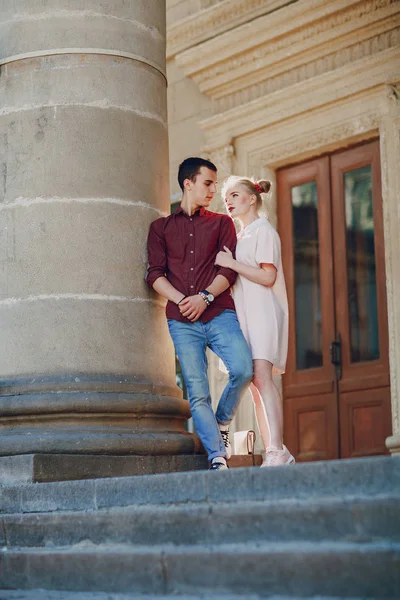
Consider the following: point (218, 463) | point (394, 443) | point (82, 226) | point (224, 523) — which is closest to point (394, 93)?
point (394, 443)

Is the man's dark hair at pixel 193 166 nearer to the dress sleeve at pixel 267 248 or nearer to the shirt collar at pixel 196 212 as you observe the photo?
the shirt collar at pixel 196 212

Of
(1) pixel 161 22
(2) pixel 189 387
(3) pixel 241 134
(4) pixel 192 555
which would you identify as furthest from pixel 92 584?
(3) pixel 241 134

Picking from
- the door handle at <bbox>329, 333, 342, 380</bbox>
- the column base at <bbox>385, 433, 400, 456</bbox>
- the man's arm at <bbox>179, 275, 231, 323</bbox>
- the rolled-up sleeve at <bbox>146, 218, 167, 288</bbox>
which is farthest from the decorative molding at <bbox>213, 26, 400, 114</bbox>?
the man's arm at <bbox>179, 275, 231, 323</bbox>

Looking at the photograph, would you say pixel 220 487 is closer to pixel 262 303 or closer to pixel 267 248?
pixel 262 303

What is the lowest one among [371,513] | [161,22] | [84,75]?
[371,513]

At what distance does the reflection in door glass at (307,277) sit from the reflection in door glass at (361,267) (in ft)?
1.29

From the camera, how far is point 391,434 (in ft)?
29.5

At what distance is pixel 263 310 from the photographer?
5.87 metres

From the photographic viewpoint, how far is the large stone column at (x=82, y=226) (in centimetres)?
554

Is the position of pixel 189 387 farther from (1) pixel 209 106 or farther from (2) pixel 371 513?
(1) pixel 209 106

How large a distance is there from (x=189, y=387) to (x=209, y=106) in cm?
566

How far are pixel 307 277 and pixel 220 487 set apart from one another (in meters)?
6.09

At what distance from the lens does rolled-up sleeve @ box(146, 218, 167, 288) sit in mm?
5832

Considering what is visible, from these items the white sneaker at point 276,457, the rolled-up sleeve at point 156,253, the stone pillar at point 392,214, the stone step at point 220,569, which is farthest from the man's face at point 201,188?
the stone pillar at point 392,214
